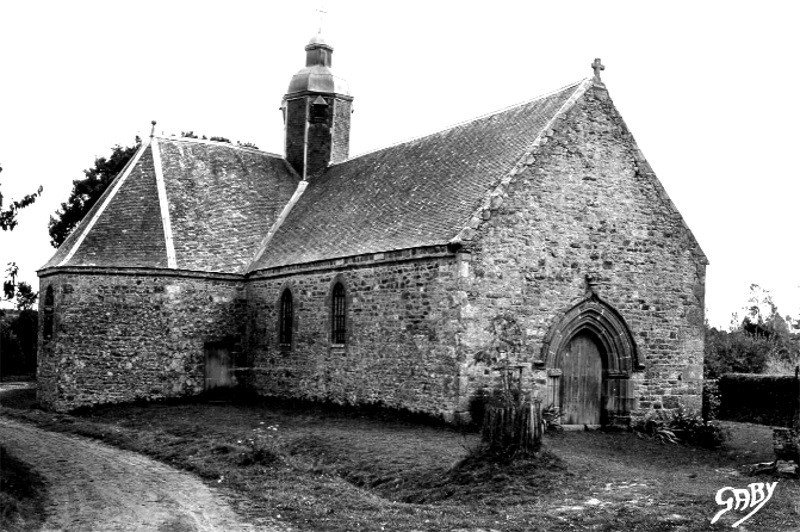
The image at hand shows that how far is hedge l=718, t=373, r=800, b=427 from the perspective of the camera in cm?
2728

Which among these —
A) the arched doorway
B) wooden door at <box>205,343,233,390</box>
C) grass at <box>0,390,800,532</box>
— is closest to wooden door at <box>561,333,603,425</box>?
the arched doorway

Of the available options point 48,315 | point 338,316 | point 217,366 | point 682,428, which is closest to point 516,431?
point 682,428

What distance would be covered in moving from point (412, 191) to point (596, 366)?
644 cm

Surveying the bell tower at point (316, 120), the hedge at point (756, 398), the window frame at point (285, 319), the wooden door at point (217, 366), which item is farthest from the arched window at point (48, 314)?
the hedge at point (756, 398)

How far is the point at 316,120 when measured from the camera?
107 feet

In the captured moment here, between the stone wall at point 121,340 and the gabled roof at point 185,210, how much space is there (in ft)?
2.17

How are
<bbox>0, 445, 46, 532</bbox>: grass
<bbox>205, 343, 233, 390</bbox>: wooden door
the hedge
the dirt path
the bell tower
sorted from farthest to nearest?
the bell tower < <bbox>205, 343, 233, 390</bbox>: wooden door < the hedge < the dirt path < <bbox>0, 445, 46, 532</bbox>: grass

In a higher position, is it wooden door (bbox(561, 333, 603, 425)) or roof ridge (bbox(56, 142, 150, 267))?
roof ridge (bbox(56, 142, 150, 267))

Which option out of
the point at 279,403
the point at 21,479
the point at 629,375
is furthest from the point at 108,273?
the point at 629,375

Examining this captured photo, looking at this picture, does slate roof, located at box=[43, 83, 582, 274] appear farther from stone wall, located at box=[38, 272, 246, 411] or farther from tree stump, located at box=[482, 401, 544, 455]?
tree stump, located at box=[482, 401, 544, 455]

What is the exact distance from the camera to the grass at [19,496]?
11.3 meters

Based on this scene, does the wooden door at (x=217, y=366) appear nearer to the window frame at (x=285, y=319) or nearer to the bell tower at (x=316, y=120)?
the window frame at (x=285, y=319)

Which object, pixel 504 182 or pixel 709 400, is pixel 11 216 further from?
pixel 709 400

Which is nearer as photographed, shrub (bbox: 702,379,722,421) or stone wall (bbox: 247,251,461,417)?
stone wall (bbox: 247,251,461,417)
